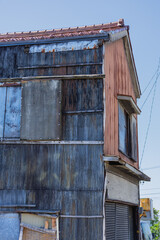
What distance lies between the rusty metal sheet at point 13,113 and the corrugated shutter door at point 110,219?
3582mm

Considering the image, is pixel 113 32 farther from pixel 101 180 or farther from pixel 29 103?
pixel 101 180

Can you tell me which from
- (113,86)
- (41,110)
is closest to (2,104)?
(41,110)

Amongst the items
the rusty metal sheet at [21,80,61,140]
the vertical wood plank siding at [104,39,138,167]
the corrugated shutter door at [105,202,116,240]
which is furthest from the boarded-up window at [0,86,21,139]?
the corrugated shutter door at [105,202,116,240]

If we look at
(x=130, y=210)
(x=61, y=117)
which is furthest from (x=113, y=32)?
(x=130, y=210)

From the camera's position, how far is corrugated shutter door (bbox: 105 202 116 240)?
995 centimetres

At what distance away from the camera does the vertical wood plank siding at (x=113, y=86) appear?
1020 centimetres

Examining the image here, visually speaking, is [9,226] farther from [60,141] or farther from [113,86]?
[113,86]

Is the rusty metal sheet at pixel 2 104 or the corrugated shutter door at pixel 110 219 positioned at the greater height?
the rusty metal sheet at pixel 2 104

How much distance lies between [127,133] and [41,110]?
15.5 ft

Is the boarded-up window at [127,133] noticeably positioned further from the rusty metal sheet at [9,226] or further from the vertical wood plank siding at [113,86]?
the rusty metal sheet at [9,226]

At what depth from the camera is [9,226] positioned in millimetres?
9164

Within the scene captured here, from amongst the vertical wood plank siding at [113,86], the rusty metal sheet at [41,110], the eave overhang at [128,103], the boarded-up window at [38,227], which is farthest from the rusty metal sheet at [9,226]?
the eave overhang at [128,103]

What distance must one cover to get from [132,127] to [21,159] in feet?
19.4

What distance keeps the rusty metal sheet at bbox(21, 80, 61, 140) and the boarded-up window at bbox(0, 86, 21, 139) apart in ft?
0.77
